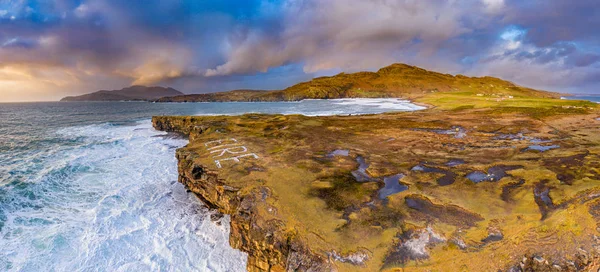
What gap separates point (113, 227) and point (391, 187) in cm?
1412

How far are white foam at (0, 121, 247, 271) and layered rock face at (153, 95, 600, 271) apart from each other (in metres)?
1.32

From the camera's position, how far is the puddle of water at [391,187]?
10.4m

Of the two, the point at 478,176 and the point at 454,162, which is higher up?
the point at 454,162

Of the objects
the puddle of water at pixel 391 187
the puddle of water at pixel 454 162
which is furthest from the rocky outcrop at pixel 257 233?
the puddle of water at pixel 454 162

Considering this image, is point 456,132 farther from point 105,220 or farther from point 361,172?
point 105,220

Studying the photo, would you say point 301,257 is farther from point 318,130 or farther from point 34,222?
point 318,130

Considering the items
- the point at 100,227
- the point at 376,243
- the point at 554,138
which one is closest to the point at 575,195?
the point at 376,243

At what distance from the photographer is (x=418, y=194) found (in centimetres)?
1016

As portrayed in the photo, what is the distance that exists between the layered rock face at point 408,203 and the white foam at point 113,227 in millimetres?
1322

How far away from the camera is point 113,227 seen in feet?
42.2

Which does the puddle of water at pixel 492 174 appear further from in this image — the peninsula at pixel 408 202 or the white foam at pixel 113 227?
the white foam at pixel 113 227

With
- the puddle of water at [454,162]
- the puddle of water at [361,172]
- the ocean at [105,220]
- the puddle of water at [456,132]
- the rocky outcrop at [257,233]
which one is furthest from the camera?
the puddle of water at [456,132]

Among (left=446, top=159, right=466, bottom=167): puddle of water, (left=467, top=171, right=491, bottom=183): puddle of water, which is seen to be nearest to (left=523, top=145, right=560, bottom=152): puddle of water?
(left=446, top=159, right=466, bottom=167): puddle of water

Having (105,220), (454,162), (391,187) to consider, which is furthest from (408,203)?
(105,220)
